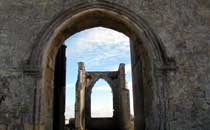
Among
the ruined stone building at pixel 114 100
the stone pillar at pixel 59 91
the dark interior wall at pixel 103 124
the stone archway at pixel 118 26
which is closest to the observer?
the stone archway at pixel 118 26

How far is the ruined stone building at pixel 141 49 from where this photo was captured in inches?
223

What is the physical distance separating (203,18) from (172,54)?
1.35 m

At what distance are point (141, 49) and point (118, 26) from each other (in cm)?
94

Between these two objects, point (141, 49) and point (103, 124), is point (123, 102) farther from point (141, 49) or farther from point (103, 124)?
point (141, 49)

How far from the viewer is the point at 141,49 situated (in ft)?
22.0

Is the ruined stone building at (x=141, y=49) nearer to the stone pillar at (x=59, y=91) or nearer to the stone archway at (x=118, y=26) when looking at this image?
the stone archway at (x=118, y=26)

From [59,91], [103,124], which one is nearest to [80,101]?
[103,124]

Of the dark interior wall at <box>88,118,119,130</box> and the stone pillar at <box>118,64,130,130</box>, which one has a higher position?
the stone pillar at <box>118,64,130,130</box>

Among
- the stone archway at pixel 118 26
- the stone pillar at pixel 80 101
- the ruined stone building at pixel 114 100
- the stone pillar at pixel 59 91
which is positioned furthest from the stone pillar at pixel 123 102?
the stone archway at pixel 118 26

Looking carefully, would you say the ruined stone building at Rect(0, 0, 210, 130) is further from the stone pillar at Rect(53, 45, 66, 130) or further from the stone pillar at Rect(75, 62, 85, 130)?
the stone pillar at Rect(75, 62, 85, 130)

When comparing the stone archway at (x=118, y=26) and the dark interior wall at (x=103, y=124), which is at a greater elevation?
the stone archway at (x=118, y=26)

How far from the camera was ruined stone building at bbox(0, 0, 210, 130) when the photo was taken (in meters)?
5.68

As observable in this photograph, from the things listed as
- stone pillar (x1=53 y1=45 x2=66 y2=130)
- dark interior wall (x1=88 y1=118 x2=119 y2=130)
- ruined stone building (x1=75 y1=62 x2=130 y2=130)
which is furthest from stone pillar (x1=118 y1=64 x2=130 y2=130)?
stone pillar (x1=53 y1=45 x2=66 y2=130)

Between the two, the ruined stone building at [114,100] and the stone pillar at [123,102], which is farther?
the ruined stone building at [114,100]
